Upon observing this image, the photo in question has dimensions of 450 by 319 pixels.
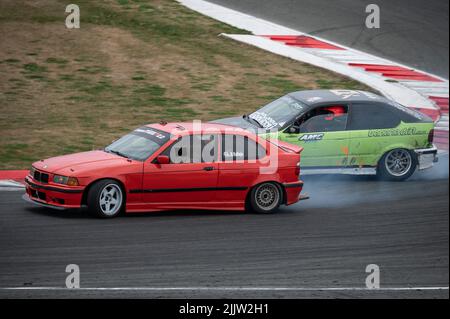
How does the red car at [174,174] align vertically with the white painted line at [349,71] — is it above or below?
below

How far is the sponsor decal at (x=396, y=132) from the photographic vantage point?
49.9ft

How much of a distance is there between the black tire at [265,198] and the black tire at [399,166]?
3.02m

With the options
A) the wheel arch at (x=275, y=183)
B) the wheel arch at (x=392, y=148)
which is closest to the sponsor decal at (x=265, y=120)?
the wheel arch at (x=392, y=148)

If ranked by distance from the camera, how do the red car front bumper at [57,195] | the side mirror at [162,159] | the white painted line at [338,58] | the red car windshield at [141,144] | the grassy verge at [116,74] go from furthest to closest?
1. the white painted line at [338,58]
2. the grassy verge at [116,74]
3. the red car windshield at [141,144]
4. the side mirror at [162,159]
5. the red car front bumper at [57,195]

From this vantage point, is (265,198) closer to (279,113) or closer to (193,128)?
(193,128)

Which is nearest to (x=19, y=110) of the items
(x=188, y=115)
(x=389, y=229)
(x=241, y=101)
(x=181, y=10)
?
(x=188, y=115)

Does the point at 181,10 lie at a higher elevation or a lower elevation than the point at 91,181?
higher

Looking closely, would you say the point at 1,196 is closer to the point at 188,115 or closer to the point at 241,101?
the point at 188,115

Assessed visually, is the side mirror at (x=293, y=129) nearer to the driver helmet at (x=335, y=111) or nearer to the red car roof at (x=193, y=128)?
the driver helmet at (x=335, y=111)

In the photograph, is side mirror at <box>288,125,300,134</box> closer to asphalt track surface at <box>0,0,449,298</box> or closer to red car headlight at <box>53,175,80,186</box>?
asphalt track surface at <box>0,0,449,298</box>

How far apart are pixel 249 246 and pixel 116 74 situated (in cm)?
1166

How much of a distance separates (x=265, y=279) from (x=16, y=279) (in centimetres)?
257
